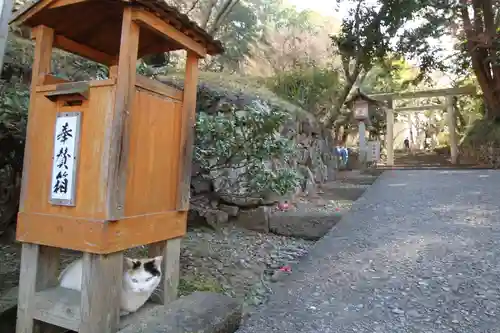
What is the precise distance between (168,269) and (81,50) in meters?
1.78

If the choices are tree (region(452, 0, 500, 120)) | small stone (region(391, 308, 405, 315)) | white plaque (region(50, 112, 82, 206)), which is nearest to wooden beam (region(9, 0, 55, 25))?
white plaque (region(50, 112, 82, 206))

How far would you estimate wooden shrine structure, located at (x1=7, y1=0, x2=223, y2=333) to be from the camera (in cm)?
208

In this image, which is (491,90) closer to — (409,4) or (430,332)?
(409,4)

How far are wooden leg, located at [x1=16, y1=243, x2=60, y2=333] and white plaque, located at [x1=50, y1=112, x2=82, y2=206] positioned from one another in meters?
0.37

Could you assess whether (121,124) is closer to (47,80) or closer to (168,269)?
(47,80)

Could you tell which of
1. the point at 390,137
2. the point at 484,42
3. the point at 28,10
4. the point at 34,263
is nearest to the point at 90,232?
the point at 34,263

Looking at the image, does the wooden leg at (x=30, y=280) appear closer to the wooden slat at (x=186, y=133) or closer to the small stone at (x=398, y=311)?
the wooden slat at (x=186, y=133)

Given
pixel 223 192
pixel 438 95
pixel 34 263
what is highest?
pixel 438 95

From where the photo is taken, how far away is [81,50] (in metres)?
2.87

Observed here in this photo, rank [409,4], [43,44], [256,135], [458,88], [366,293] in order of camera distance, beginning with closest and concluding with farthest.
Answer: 1. [43,44]
2. [366,293]
3. [256,135]
4. [409,4]
5. [458,88]

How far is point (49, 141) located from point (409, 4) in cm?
935

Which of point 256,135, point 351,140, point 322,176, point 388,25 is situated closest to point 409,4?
point 388,25

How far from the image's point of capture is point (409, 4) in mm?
9141

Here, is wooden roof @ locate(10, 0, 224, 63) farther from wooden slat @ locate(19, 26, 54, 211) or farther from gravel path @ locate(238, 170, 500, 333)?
gravel path @ locate(238, 170, 500, 333)
